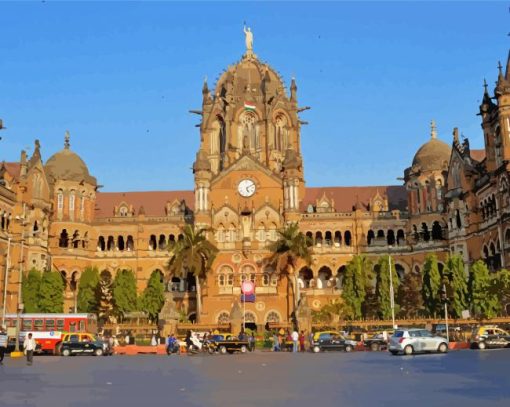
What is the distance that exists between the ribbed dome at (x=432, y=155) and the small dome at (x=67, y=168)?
43.8 meters

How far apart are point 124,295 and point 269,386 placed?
2103 inches

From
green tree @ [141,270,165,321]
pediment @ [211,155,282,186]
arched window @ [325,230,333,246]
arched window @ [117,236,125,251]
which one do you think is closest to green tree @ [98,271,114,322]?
green tree @ [141,270,165,321]

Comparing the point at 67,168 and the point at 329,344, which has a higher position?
the point at 67,168

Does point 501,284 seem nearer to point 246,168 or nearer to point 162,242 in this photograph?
point 246,168

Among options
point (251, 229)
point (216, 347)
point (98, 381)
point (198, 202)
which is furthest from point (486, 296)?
point (98, 381)

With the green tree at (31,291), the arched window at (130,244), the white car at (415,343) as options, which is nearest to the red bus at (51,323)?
the green tree at (31,291)

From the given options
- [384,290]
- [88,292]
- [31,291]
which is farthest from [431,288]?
[31,291]

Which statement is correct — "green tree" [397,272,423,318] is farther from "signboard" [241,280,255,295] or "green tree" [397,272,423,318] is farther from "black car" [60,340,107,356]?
"black car" [60,340,107,356]

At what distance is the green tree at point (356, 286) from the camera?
217 ft

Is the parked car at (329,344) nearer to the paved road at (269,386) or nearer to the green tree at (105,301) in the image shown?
the paved road at (269,386)

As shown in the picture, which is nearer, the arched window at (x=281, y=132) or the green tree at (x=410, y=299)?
the green tree at (x=410, y=299)

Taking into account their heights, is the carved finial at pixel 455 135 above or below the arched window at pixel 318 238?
above

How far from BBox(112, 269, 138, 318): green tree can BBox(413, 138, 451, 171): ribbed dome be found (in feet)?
131

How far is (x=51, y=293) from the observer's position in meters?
64.9
